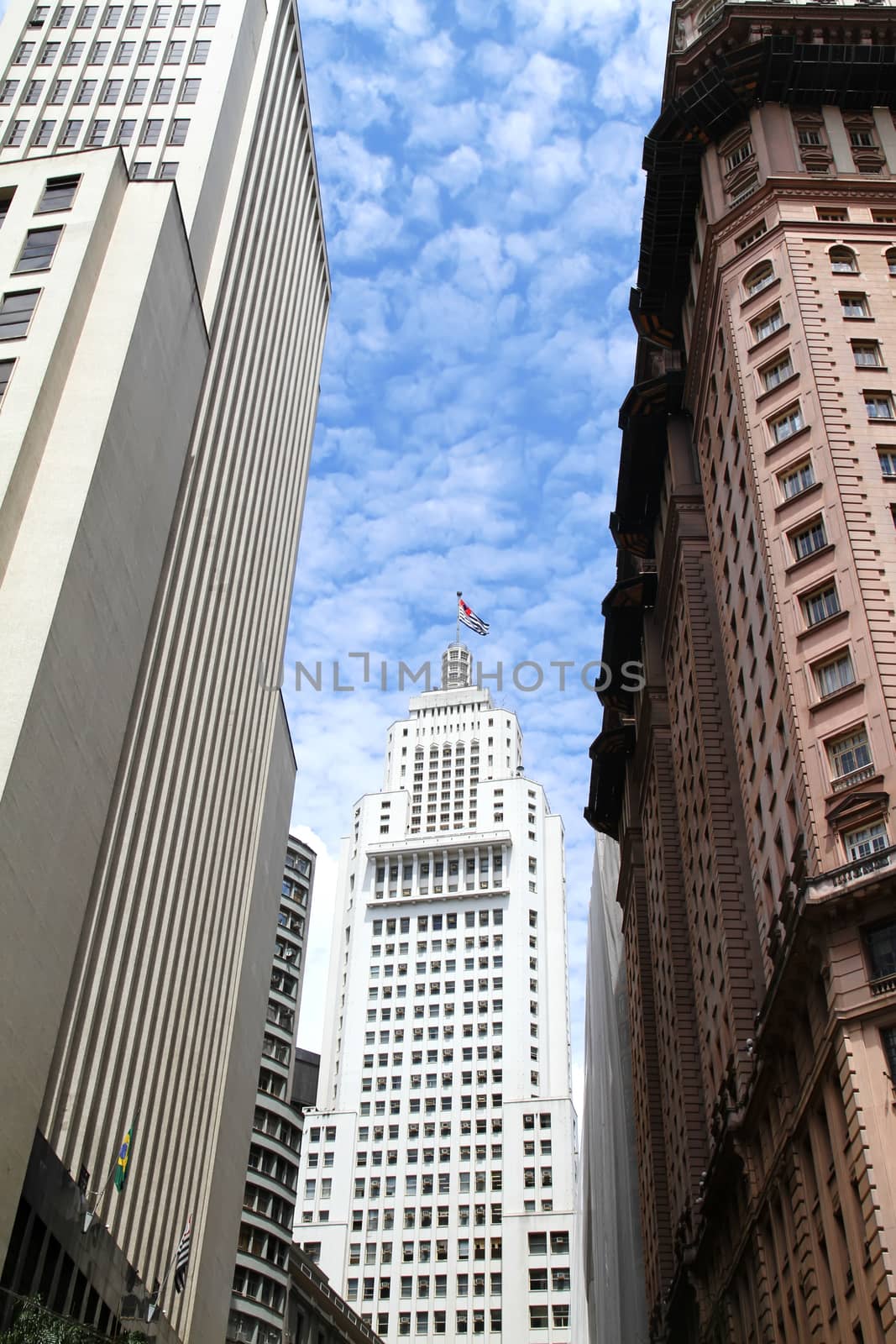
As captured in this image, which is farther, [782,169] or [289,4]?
[289,4]

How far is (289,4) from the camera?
7906 centimetres

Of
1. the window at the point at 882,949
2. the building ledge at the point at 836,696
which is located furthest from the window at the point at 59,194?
the window at the point at 882,949

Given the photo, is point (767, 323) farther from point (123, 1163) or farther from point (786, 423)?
point (123, 1163)

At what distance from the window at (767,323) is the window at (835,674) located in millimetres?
17813

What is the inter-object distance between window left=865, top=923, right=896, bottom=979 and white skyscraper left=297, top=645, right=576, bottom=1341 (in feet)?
301

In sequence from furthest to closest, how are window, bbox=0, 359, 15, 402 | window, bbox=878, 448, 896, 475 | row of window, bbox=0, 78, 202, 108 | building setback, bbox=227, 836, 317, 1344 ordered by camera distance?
building setback, bbox=227, 836, 317, 1344 < row of window, bbox=0, 78, 202, 108 < window, bbox=878, 448, 896, 475 < window, bbox=0, 359, 15, 402

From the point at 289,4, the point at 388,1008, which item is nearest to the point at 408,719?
the point at 388,1008

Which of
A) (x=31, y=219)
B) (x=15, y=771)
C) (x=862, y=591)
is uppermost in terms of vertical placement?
(x=31, y=219)

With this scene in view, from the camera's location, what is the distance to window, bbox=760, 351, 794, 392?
54.2 metres

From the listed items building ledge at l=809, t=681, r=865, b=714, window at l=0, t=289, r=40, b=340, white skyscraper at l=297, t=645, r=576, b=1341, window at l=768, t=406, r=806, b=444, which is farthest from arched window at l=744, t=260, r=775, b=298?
white skyscraper at l=297, t=645, r=576, b=1341

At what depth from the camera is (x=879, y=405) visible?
51.2 m

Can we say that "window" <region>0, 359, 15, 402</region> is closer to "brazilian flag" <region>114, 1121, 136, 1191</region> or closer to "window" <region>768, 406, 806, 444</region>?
"brazilian flag" <region>114, 1121, 136, 1191</region>

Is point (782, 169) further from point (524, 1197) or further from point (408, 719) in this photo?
point (408, 719)

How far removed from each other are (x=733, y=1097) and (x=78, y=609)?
96.1 ft
